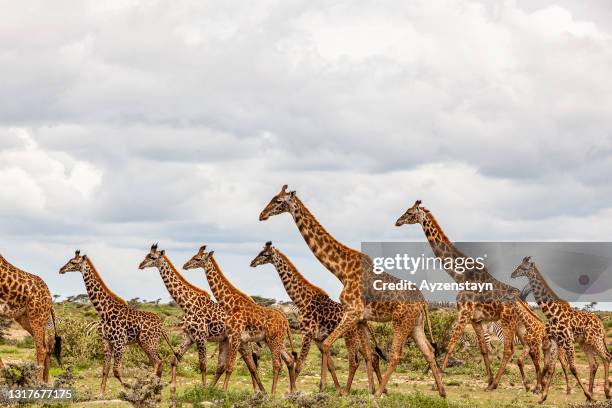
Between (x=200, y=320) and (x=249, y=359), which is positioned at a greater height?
(x=200, y=320)

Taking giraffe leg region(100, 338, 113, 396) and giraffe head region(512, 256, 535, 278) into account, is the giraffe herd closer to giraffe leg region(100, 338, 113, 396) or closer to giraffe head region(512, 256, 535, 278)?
giraffe leg region(100, 338, 113, 396)

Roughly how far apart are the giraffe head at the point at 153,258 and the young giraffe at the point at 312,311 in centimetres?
209

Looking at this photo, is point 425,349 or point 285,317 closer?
point 425,349

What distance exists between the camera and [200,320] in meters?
20.1

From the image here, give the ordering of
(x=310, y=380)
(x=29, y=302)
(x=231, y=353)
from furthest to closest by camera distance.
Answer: (x=310, y=380) < (x=29, y=302) < (x=231, y=353)

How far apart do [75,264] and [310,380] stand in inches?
296

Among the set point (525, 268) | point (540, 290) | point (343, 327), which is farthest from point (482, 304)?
point (343, 327)

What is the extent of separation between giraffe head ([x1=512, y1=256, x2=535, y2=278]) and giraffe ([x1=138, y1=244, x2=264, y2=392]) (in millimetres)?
6657

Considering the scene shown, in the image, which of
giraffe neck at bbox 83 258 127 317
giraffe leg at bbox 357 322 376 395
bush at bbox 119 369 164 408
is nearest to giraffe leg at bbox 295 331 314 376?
giraffe leg at bbox 357 322 376 395

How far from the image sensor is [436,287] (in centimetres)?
2380

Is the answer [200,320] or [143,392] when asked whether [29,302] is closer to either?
[200,320]

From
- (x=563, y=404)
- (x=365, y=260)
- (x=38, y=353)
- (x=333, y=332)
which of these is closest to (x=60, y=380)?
(x=38, y=353)

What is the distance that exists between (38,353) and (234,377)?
278 inches

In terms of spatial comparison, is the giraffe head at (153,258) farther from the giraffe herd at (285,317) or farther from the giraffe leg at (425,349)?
the giraffe leg at (425,349)
